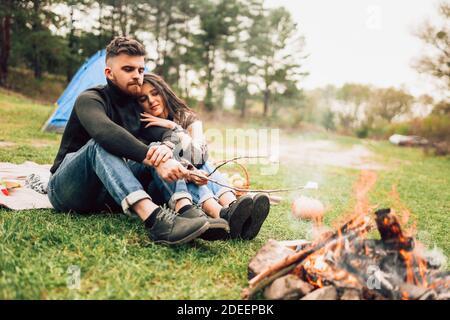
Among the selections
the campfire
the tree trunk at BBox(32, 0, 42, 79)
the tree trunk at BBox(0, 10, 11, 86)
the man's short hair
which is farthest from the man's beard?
the tree trunk at BBox(32, 0, 42, 79)

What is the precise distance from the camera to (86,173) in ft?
7.62

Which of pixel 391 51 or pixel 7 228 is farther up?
pixel 391 51

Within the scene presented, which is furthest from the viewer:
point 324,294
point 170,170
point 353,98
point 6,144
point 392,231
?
point 353,98

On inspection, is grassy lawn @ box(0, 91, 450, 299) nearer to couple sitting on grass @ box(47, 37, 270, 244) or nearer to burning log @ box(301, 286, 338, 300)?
couple sitting on grass @ box(47, 37, 270, 244)

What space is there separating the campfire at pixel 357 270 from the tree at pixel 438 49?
15258 mm

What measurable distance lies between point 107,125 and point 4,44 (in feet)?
58.1

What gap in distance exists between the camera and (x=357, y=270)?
1.72 metres

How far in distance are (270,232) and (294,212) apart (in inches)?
24.7

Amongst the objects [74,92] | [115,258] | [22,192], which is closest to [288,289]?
[115,258]

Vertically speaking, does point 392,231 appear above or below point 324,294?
above

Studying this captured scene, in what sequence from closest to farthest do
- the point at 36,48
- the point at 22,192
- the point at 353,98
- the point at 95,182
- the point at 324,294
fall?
the point at 324,294 → the point at 95,182 → the point at 22,192 → the point at 36,48 → the point at 353,98

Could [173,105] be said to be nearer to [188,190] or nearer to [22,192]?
[188,190]
